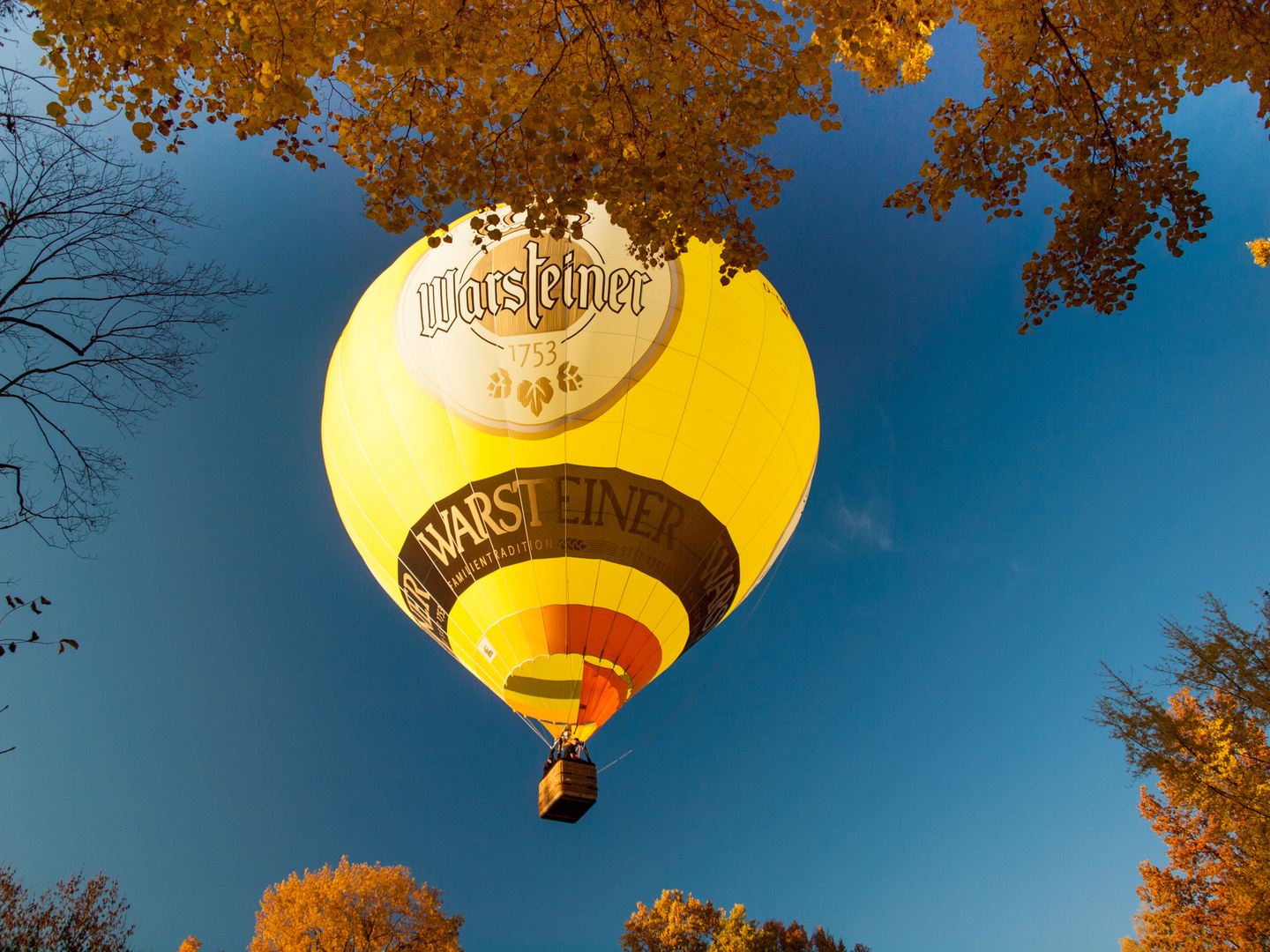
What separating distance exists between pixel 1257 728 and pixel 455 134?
47.2 ft

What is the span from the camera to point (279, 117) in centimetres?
Result: 401

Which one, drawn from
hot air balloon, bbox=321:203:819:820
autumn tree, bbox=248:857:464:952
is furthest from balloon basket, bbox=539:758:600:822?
autumn tree, bbox=248:857:464:952

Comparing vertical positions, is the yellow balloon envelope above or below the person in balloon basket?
above

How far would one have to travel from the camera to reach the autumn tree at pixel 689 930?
2478 centimetres

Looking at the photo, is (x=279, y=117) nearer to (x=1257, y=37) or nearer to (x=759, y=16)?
(x=759, y=16)

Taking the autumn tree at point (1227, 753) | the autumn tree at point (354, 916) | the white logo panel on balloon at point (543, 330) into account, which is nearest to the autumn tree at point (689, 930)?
the autumn tree at point (354, 916)

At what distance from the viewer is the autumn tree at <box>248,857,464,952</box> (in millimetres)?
17844

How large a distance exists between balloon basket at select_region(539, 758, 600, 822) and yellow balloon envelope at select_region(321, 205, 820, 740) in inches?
47.4

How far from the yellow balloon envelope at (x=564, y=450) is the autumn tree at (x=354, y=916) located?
40.4ft

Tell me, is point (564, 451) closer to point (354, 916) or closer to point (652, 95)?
point (652, 95)

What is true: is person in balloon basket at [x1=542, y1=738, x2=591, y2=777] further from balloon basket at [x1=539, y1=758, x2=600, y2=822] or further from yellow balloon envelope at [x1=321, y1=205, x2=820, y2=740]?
balloon basket at [x1=539, y1=758, x2=600, y2=822]

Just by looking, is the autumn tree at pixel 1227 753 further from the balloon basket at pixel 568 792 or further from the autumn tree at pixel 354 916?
the autumn tree at pixel 354 916

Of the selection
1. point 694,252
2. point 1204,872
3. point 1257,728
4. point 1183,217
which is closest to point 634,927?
point 1204,872

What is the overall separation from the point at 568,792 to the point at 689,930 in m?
20.2
